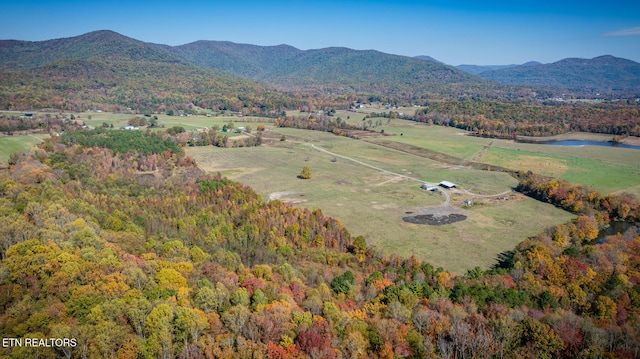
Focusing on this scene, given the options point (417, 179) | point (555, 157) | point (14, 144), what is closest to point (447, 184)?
point (417, 179)

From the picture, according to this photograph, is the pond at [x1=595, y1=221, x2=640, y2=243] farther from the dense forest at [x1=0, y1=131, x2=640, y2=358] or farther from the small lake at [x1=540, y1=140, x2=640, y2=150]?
the small lake at [x1=540, y1=140, x2=640, y2=150]

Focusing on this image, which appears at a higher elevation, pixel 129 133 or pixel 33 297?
pixel 129 133

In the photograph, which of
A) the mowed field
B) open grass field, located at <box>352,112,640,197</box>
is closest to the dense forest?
the mowed field

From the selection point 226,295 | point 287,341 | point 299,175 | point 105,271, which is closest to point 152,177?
point 299,175

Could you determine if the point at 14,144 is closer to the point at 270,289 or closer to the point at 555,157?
the point at 270,289

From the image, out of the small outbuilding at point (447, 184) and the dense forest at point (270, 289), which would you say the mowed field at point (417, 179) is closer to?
the small outbuilding at point (447, 184)

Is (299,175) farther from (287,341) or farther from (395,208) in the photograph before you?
(287,341)
